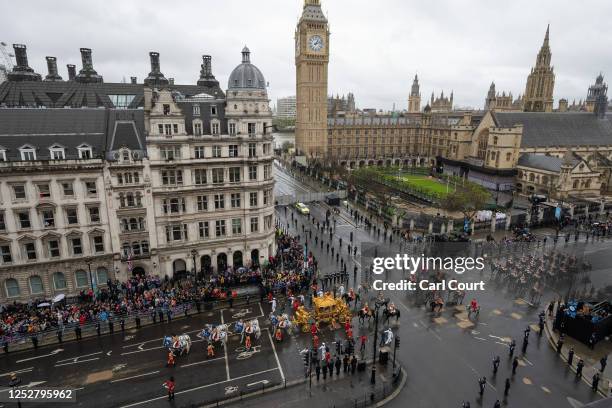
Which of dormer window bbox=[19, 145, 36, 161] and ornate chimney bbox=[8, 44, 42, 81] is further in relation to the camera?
ornate chimney bbox=[8, 44, 42, 81]

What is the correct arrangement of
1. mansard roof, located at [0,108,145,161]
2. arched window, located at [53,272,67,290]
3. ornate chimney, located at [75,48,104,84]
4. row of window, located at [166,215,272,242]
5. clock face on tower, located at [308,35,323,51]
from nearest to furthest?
mansard roof, located at [0,108,145,161], arched window, located at [53,272,67,290], row of window, located at [166,215,272,242], ornate chimney, located at [75,48,104,84], clock face on tower, located at [308,35,323,51]

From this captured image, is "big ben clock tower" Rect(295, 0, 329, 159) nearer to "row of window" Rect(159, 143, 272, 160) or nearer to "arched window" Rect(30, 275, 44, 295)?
"row of window" Rect(159, 143, 272, 160)

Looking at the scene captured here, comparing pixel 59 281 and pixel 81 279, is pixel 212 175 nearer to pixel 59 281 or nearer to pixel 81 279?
pixel 81 279

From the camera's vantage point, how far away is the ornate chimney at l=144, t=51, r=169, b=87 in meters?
76.8

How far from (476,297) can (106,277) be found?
39.3 m

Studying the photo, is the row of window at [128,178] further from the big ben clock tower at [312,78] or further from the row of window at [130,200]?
the big ben clock tower at [312,78]

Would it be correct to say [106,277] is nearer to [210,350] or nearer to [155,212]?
[155,212]

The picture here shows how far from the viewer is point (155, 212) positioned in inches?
1609

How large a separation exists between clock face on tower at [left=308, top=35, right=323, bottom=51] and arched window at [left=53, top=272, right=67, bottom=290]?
99.3 meters

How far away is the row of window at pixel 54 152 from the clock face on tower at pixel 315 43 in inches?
3645

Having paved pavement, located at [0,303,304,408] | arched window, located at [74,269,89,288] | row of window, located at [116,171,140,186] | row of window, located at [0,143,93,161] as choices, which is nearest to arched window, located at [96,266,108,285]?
arched window, located at [74,269,89,288]

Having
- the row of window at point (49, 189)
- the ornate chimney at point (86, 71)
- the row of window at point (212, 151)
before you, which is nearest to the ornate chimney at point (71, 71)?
the ornate chimney at point (86, 71)

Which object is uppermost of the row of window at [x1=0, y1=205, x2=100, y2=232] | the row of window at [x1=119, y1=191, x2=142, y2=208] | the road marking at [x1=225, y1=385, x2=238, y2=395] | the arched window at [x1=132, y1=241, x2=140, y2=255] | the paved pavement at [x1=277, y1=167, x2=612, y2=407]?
the row of window at [x1=119, y1=191, x2=142, y2=208]

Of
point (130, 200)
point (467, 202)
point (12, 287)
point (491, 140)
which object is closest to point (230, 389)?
point (130, 200)
